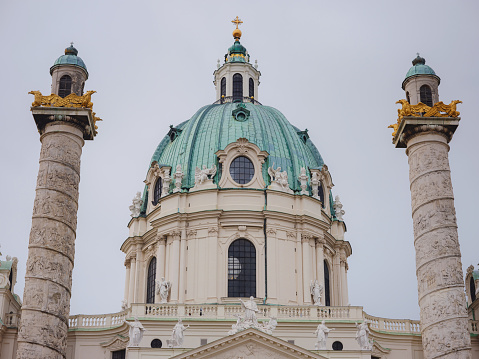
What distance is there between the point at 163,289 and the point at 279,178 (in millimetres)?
9580

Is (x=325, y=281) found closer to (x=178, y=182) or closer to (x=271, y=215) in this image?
(x=271, y=215)

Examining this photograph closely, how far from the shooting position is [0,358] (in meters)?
44.1

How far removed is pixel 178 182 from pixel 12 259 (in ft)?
34.2

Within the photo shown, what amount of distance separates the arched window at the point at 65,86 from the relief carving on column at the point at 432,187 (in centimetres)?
1321

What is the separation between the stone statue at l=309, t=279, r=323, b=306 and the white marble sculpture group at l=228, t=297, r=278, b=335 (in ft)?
20.9

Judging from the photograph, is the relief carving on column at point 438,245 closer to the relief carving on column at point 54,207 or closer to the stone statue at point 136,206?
the relief carving on column at point 54,207

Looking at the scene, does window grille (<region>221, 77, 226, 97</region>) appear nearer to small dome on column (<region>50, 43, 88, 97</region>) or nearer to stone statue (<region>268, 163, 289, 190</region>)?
stone statue (<region>268, 163, 289, 190</region>)

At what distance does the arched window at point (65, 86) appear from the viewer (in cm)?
3172

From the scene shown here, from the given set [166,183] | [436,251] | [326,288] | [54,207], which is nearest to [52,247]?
[54,207]

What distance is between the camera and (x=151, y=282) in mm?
51125

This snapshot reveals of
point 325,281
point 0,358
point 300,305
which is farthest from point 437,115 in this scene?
point 0,358

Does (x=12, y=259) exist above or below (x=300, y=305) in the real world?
above

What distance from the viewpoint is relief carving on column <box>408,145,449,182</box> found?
3114 centimetres

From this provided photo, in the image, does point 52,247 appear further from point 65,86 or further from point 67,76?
point 67,76
